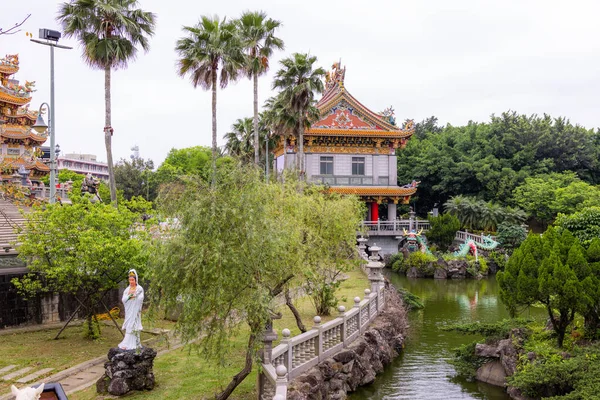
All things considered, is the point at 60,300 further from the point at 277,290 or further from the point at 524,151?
the point at 524,151

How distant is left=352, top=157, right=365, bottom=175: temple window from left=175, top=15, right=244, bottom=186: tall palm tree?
16.0m

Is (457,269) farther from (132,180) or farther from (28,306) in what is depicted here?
(132,180)

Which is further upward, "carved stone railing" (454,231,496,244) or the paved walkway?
"carved stone railing" (454,231,496,244)

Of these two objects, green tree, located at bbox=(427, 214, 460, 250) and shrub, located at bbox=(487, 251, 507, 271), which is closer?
shrub, located at bbox=(487, 251, 507, 271)

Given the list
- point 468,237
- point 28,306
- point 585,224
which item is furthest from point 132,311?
point 468,237

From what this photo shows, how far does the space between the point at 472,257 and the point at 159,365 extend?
1010 inches

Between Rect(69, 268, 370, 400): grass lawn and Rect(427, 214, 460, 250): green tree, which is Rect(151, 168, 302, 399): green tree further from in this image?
Rect(427, 214, 460, 250): green tree

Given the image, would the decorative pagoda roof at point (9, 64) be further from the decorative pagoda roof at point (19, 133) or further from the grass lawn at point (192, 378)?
the grass lawn at point (192, 378)

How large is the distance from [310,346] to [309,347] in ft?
0.15

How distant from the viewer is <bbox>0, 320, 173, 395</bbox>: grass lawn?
11.8 metres

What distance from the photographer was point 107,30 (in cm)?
1941

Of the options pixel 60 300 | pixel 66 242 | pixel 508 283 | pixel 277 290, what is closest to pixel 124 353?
pixel 277 290

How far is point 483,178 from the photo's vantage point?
138ft

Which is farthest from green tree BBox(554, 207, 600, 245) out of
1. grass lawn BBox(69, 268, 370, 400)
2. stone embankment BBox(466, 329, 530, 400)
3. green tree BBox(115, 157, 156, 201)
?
green tree BBox(115, 157, 156, 201)
